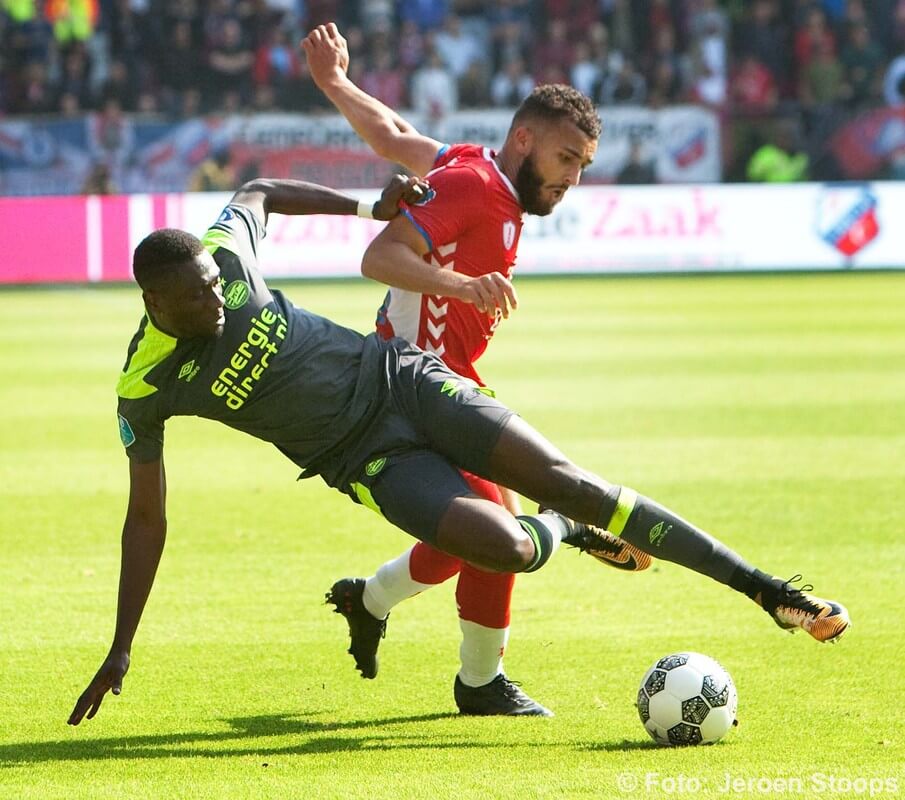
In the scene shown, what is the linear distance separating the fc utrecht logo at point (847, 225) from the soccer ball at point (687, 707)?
1948cm

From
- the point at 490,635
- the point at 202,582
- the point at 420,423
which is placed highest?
the point at 420,423

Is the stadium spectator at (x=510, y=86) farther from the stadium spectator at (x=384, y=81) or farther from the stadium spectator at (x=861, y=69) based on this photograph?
the stadium spectator at (x=861, y=69)

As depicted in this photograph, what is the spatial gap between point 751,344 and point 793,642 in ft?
33.4

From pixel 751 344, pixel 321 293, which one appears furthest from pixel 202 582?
pixel 321 293

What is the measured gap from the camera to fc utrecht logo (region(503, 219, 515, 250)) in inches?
227

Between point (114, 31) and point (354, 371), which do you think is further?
point (114, 31)

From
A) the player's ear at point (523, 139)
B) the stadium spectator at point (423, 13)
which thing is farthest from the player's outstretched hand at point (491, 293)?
the stadium spectator at point (423, 13)

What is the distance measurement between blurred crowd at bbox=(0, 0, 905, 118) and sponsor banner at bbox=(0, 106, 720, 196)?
122 cm

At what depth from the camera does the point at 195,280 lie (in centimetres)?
498

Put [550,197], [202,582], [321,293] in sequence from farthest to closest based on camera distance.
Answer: [321,293], [202,582], [550,197]

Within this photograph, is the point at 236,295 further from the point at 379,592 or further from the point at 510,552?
the point at 379,592

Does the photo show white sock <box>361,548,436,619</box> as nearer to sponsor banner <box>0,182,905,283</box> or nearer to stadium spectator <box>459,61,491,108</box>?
sponsor banner <box>0,182,905,283</box>

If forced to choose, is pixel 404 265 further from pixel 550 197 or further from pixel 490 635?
pixel 490 635

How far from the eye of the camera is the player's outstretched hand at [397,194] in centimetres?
544
